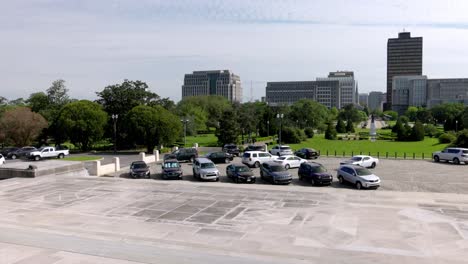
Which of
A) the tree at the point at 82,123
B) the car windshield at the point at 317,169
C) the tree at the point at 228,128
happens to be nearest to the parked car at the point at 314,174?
the car windshield at the point at 317,169

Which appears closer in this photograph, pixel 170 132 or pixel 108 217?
pixel 108 217

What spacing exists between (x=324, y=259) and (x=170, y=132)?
145ft

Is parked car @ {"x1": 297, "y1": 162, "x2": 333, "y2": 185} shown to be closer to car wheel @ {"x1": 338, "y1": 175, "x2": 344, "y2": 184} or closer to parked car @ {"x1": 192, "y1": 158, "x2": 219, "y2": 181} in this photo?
car wheel @ {"x1": 338, "y1": 175, "x2": 344, "y2": 184}

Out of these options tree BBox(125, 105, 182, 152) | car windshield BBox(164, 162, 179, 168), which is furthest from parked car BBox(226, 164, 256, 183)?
tree BBox(125, 105, 182, 152)

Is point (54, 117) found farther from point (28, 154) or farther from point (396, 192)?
point (396, 192)

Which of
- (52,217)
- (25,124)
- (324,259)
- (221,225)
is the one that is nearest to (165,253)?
(221,225)

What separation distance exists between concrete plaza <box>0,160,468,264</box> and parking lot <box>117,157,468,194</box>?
5.61ft

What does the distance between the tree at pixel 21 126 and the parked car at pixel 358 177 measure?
45860 millimetres

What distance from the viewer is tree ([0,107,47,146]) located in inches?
2308

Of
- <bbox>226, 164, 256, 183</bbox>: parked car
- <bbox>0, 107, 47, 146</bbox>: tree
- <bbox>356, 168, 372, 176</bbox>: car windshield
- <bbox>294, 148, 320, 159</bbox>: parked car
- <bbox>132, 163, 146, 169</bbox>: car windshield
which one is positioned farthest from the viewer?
<bbox>0, 107, 47, 146</bbox>: tree

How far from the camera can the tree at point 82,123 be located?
195 feet

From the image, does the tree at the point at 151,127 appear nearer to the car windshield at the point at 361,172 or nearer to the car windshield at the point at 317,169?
the car windshield at the point at 317,169

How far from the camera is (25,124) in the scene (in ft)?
194

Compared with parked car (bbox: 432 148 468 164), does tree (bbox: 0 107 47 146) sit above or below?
above
